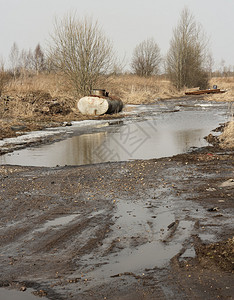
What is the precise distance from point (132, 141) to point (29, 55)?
61847 millimetres

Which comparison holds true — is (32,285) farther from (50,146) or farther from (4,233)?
(50,146)

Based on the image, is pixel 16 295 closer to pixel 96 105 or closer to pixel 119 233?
pixel 119 233

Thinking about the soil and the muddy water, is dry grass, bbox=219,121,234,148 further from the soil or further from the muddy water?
the soil

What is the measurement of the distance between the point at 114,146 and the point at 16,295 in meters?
7.89

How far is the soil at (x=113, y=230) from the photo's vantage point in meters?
3.13

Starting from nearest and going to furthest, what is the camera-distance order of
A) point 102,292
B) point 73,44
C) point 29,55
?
1. point 102,292
2. point 73,44
3. point 29,55

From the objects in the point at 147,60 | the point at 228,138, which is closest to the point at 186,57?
the point at 147,60

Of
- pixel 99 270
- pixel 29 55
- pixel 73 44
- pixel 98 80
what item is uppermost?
pixel 29 55

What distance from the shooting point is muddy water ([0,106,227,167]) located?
29.5ft

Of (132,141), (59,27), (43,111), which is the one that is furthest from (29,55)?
(132,141)

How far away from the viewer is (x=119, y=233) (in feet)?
14.2

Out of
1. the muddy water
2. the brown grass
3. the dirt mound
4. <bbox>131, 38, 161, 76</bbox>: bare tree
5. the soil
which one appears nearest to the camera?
the soil

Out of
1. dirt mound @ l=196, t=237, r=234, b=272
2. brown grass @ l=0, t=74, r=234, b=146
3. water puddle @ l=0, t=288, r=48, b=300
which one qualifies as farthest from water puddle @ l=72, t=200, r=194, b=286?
brown grass @ l=0, t=74, r=234, b=146

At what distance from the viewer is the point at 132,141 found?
38.4 feet
